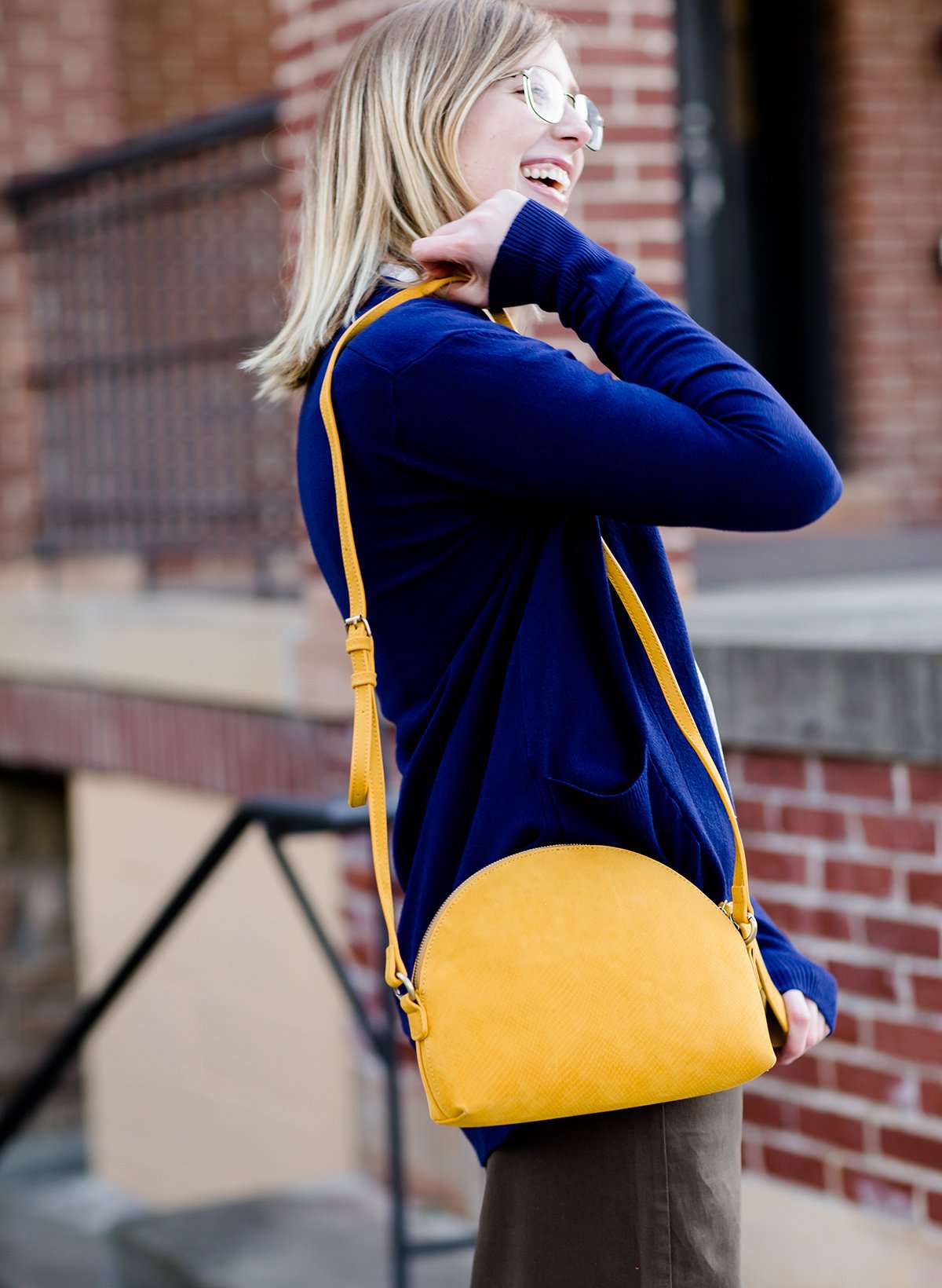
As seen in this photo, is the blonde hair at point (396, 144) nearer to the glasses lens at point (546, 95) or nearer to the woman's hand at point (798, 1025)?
the glasses lens at point (546, 95)

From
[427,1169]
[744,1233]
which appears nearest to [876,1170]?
[744,1233]

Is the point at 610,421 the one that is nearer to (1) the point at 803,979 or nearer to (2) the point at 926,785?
(1) the point at 803,979

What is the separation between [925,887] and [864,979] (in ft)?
0.73

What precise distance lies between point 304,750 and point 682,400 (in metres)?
2.93

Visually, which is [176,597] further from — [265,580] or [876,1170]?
[876,1170]

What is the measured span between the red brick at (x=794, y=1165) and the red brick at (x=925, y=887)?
55 centimetres

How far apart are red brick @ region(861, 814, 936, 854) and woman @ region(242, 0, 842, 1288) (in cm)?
116

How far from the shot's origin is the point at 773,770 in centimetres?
327

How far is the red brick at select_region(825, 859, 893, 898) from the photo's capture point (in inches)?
121

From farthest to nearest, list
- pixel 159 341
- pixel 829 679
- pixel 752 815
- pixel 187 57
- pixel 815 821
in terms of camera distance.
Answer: pixel 187 57
pixel 159 341
pixel 752 815
pixel 815 821
pixel 829 679

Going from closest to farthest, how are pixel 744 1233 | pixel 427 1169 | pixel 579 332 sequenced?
pixel 579 332 < pixel 744 1233 < pixel 427 1169

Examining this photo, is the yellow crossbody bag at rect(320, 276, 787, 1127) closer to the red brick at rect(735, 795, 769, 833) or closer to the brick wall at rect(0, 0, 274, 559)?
the red brick at rect(735, 795, 769, 833)

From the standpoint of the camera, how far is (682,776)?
69.1 inches

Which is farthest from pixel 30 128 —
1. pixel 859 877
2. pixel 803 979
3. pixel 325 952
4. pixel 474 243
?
pixel 803 979
